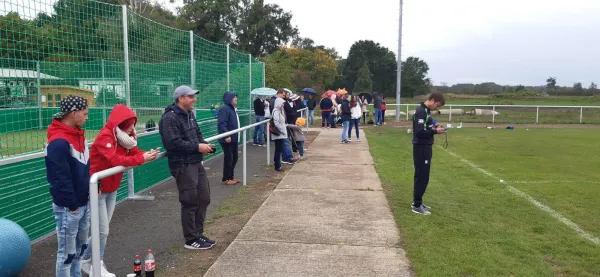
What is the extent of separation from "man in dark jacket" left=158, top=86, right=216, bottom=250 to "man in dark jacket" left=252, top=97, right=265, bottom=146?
30.8 ft

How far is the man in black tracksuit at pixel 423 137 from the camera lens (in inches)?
249

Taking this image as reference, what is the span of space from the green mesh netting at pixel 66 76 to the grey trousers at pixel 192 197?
1.69 meters

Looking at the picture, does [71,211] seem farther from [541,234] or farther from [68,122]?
[541,234]

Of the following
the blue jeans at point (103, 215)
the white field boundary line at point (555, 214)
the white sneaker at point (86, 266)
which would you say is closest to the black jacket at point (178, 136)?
the blue jeans at point (103, 215)

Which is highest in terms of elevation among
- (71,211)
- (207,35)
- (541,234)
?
(207,35)

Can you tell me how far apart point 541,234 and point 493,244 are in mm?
829

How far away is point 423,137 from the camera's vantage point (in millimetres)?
6367

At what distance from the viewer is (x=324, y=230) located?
5711mm

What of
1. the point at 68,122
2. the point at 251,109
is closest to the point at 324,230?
the point at 68,122

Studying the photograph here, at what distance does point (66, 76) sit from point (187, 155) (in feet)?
7.49

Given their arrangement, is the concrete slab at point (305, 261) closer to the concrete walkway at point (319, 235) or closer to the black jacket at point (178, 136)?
the concrete walkway at point (319, 235)

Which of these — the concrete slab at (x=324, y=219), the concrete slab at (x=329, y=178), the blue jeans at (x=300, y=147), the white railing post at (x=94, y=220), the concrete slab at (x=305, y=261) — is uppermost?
the white railing post at (x=94, y=220)

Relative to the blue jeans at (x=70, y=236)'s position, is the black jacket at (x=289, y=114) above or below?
above

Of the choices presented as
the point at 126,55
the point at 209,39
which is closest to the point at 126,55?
the point at 126,55
